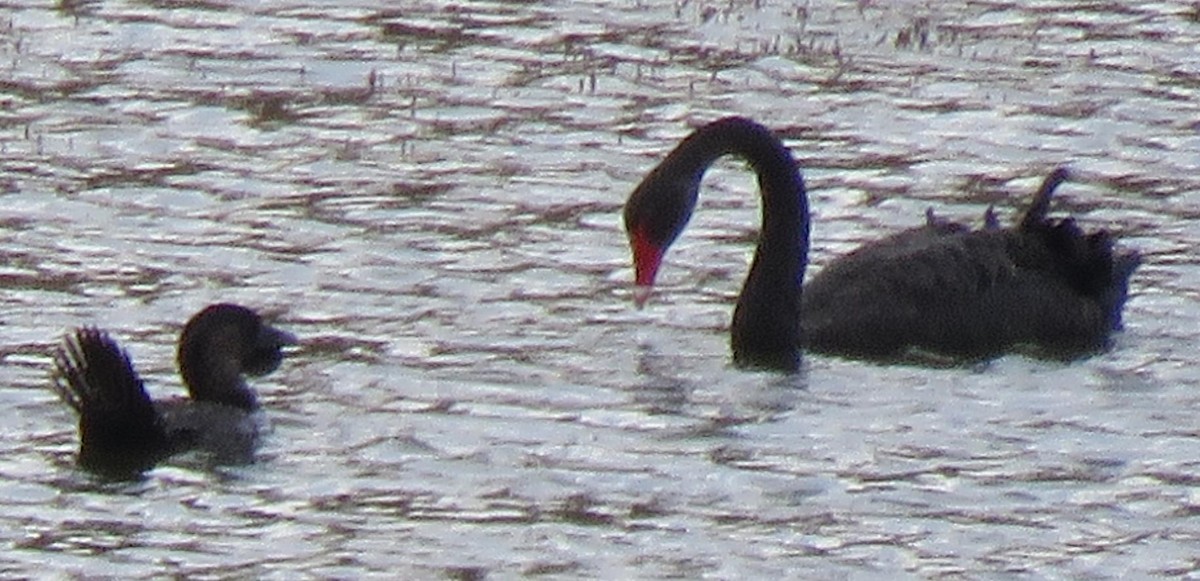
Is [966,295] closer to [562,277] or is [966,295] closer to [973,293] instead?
[973,293]

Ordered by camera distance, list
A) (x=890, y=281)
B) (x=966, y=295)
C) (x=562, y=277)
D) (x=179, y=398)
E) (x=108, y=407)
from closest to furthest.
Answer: (x=108, y=407) < (x=179, y=398) < (x=890, y=281) < (x=966, y=295) < (x=562, y=277)

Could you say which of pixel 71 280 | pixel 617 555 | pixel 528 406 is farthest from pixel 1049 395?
pixel 71 280

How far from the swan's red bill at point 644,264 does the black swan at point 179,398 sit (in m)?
1.21

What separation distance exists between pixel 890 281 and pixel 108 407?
327 centimetres

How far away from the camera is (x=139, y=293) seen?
12.8 meters

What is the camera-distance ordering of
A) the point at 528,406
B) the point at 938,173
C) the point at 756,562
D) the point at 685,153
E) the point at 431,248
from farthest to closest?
the point at 938,173
the point at 431,248
the point at 685,153
the point at 528,406
the point at 756,562

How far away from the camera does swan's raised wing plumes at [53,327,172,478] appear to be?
415 inches

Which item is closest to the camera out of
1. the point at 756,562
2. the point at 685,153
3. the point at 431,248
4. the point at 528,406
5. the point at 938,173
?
the point at 756,562

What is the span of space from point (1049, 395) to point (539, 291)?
6.64 ft

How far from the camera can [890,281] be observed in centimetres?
1280

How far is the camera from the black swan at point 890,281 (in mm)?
12375

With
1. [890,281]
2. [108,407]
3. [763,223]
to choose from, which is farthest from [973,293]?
[108,407]

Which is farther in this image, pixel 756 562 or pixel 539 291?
pixel 539 291

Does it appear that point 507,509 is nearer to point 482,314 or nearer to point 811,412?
point 811,412
